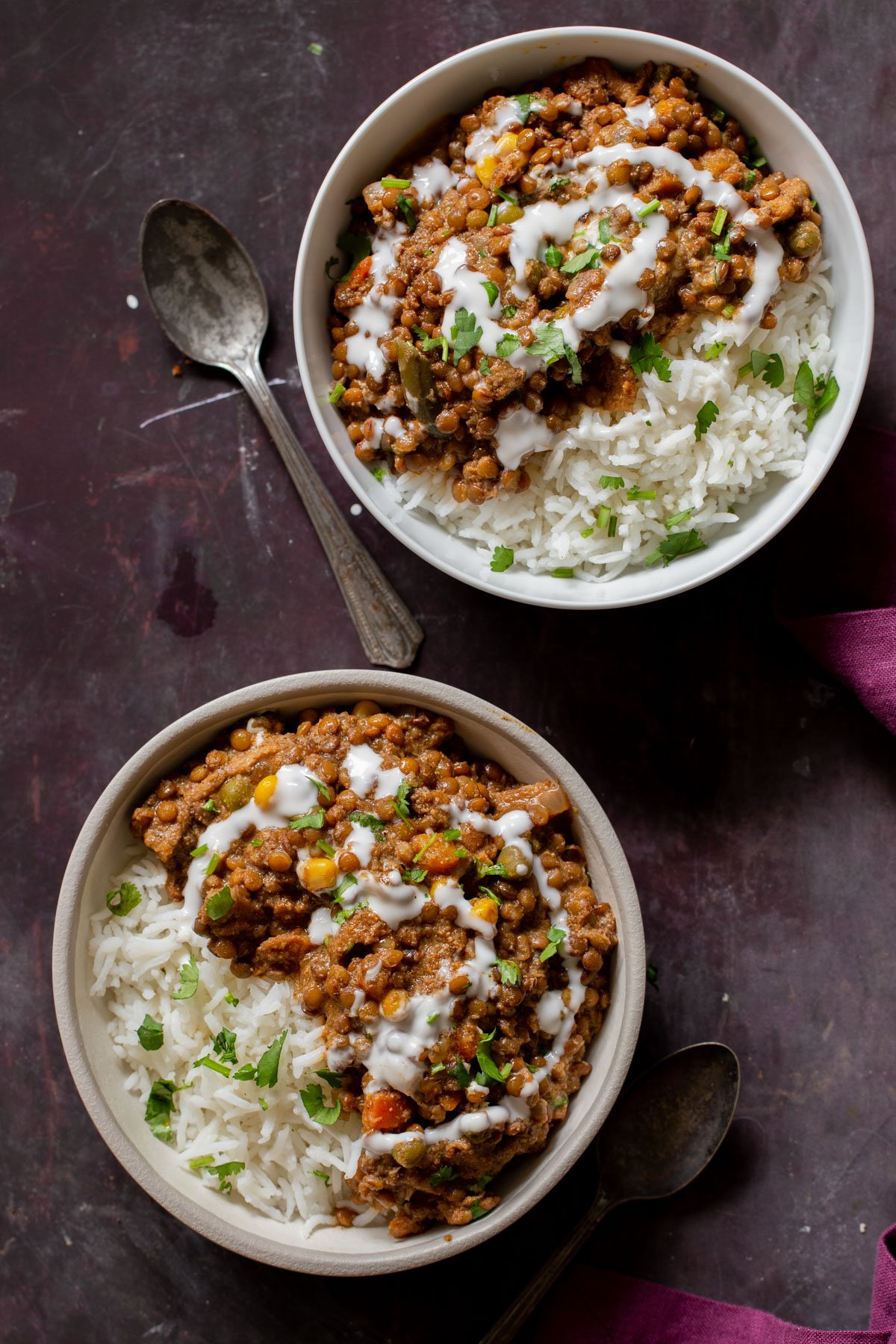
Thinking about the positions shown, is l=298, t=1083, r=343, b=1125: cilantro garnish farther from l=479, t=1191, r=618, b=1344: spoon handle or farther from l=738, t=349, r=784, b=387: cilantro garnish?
l=738, t=349, r=784, b=387: cilantro garnish

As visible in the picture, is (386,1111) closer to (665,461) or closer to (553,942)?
(553,942)

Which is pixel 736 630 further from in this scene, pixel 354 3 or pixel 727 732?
pixel 354 3

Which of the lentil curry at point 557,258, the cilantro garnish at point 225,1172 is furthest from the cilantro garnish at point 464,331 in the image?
the cilantro garnish at point 225,1172

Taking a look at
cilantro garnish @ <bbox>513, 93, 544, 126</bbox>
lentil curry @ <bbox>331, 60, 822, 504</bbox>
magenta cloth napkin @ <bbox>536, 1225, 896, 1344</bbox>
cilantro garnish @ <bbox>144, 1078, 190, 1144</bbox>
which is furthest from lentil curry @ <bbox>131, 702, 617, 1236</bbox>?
cilantro garnish @ <bbox>513, 93, 544, 126</bbox>

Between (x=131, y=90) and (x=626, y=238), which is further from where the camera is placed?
(x=131, y=90)

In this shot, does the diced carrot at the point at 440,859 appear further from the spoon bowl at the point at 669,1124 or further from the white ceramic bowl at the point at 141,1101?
the spoon bowl at the point at 669,1124

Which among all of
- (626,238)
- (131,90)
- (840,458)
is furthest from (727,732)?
(131,90)
